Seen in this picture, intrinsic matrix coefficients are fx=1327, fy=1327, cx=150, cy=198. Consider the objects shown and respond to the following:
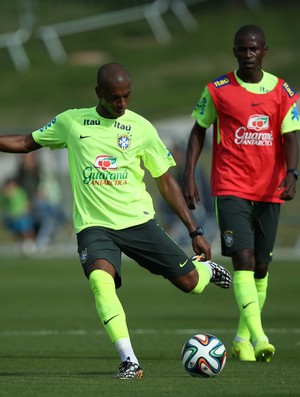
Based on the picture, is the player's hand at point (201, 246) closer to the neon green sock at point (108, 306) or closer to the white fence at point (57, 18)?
the neon green sock at point (108, 306)

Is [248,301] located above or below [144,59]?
above

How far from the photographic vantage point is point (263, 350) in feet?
35.3

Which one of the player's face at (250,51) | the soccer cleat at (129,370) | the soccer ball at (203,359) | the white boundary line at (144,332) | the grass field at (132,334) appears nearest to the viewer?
the grass field at (132,334)

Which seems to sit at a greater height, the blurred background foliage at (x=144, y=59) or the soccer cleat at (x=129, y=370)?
the soccer cleat at (x=129, y=370)

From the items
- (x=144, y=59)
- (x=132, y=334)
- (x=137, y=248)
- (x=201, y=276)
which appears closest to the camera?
(x=137, y=248)

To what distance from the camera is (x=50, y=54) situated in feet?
146

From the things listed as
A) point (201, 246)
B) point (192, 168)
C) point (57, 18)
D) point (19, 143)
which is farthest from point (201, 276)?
point (57, 18)

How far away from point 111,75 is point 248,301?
8.53 feet

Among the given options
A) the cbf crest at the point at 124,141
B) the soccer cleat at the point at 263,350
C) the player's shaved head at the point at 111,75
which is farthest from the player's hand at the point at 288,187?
the player's shaved head at the point at 111,75

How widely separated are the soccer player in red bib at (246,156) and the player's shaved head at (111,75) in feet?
6.02

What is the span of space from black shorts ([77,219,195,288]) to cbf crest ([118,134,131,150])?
0.61m

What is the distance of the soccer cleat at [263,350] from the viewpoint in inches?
423

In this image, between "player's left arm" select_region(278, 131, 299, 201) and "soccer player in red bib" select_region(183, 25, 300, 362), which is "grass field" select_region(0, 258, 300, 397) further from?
"player's left arm" select_region(278, 131, 299, 201)

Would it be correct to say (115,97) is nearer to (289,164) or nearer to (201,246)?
(201,246)
